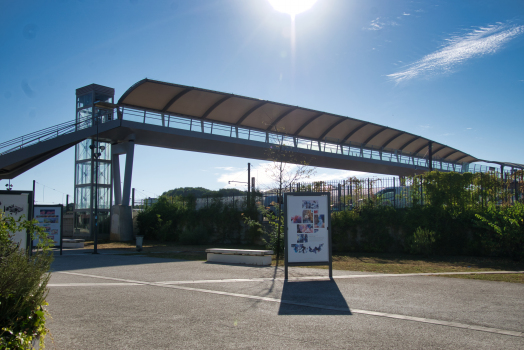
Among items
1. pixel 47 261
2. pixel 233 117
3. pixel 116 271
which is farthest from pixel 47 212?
pixel 47 261

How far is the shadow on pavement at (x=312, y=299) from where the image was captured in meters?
6.62

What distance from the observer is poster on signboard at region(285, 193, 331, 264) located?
34.1 feet

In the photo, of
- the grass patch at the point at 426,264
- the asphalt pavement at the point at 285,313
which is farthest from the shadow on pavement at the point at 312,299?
the grass patch at the point at 426,264

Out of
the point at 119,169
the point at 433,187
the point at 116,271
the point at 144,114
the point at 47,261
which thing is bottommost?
the point at 116,271

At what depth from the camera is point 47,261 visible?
14.1 feet

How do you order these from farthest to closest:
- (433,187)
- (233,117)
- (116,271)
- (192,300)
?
(233,117)
(433,187)
(116,271)
(192,300)

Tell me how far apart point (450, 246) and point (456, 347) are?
1303cm

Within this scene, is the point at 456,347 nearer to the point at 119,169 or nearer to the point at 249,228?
the point at 249,228

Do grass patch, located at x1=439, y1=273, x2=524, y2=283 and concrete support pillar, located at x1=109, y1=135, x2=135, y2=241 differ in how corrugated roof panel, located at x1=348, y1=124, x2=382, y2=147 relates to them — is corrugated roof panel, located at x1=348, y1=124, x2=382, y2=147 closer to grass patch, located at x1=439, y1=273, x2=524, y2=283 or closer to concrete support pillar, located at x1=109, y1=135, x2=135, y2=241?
concrete support pillar, located at x1=109, y1=135, x2=135, y2=241

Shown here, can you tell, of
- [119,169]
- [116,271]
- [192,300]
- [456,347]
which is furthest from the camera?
[119,169]

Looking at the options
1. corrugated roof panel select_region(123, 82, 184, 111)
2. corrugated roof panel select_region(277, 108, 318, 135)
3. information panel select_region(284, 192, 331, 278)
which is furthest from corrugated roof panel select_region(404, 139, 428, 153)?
information panel select_region(284, 192, 331, 278)

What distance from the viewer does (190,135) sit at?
27016mm

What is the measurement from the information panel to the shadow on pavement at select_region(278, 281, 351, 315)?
824mm

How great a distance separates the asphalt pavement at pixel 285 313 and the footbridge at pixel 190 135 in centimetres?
998
